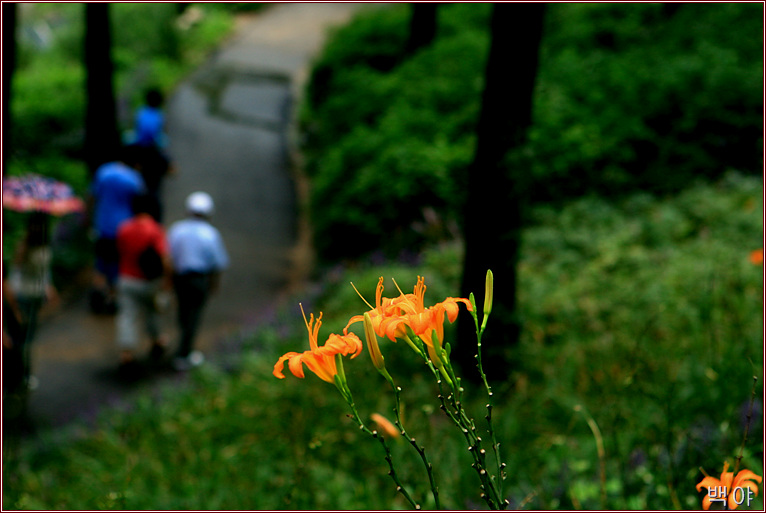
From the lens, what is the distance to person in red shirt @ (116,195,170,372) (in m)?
5.21

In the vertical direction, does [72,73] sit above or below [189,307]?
above

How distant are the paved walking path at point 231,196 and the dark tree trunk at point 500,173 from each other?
10.2ft

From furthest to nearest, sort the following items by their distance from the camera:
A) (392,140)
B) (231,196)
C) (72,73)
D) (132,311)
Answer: (72,73)
(231,196)
(392,140)
(132,311)

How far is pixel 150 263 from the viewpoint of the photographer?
5293mm

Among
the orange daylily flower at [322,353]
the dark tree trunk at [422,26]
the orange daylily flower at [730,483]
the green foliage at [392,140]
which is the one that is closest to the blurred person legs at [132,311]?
the green foliage at [392,140]

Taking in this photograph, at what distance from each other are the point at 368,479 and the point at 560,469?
96 centimetres

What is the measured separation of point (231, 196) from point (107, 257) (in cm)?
418

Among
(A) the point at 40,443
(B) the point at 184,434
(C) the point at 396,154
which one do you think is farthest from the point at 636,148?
(A) the point at 40,443

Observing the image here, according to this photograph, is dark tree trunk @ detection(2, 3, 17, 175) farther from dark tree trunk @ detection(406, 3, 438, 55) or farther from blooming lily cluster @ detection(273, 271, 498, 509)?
dark tree trunk @ detection(406, 3, 438, 55)

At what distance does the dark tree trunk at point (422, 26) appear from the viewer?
1116 centimetres

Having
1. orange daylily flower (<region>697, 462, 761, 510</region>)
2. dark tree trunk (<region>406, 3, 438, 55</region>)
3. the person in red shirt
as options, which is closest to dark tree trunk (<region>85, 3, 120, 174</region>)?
the person in red shirt

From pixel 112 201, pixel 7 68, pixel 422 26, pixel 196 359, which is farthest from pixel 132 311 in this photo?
pixel 422 26

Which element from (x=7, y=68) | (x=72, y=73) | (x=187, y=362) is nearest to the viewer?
(x=7, y=68)

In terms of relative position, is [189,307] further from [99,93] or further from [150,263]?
[99,93]
